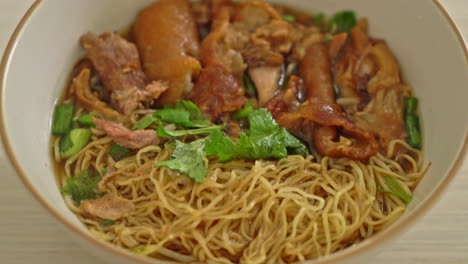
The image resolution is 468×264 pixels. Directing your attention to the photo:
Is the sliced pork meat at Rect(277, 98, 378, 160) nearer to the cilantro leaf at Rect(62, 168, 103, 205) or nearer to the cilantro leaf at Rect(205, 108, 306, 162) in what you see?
the cilantro leaf at Rect(205, 108, 306, 162)

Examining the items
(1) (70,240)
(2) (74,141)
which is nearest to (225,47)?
(2) (74,141)

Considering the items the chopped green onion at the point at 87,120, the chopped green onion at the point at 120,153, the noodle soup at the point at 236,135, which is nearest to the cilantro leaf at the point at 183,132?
the noodle soup at the point at 236,135

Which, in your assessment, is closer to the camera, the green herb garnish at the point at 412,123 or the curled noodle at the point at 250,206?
the curled noodle at the point at 250,206

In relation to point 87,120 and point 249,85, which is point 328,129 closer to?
point 249,85

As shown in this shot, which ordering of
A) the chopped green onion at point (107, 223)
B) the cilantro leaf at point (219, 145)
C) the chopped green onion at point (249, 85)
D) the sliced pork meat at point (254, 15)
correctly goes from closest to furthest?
the chopped green onion at point (107, 223), the cilantro leaf at point (219, 145), the chopped green onion at point (249, 85), the sliced pork meat at point (254, 15)

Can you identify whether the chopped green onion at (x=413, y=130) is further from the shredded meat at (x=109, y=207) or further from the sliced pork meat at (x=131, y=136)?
the shredded meat at (x=109, y=207)

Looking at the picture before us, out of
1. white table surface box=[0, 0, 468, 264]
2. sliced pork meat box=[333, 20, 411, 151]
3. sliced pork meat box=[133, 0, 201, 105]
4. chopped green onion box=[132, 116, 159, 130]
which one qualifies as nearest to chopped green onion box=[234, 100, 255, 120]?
sliced pork meat box=[133, 0, 201, 105]
